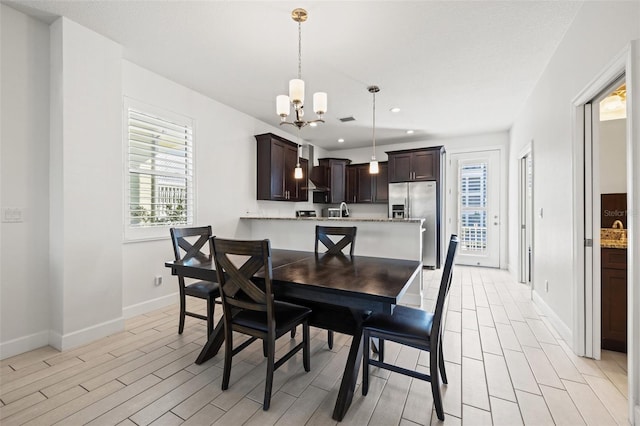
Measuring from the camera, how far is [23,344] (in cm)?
232

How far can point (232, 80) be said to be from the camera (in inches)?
135

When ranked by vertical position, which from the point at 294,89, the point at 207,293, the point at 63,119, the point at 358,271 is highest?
the point at 294,89

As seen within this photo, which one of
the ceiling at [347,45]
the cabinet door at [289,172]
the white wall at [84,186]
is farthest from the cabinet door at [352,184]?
the white wall at [84,186]

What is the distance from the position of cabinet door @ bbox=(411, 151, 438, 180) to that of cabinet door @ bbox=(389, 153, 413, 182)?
10cm

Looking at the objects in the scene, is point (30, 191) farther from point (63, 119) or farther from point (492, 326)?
point (492, 326)

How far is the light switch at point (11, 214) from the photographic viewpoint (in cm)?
224

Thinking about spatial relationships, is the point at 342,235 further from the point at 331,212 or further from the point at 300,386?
the point at 331,212

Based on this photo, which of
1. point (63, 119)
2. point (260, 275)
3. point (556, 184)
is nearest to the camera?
point (260, 275)

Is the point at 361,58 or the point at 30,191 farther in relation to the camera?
the point at 361,58

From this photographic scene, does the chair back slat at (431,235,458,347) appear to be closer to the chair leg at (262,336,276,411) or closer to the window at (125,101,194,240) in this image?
the chair leg at (262,336,276,411)

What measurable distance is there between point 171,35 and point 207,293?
7.73ft

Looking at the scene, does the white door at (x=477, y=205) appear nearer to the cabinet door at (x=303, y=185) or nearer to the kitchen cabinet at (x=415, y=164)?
the kitchen cabinet at (x=415, y=164)

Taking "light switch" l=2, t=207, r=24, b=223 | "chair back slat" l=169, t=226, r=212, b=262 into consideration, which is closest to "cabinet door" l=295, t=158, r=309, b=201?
"chair back slat" l=169, t=226, r=212, b=262

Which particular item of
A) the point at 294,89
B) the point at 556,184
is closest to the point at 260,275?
the point at 294,89
